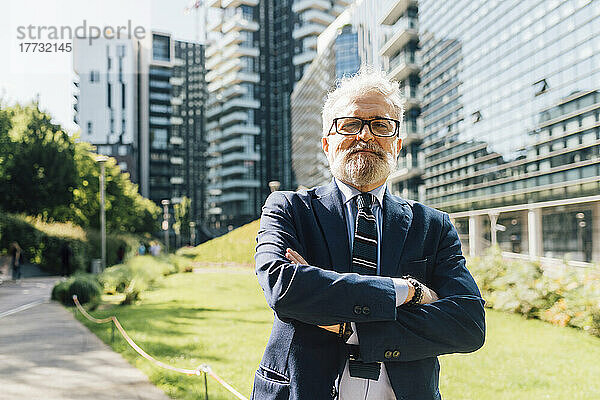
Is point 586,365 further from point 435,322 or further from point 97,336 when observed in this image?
point 97,336

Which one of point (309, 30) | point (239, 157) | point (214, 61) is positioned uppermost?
point (309, 30)

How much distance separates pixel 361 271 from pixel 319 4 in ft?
317

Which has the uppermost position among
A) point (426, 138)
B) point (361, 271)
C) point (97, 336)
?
point (426, 138)

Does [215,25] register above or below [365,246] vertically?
above

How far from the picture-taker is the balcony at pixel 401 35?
137 ft

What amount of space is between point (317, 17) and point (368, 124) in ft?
314

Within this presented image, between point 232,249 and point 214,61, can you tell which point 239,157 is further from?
point 232,249

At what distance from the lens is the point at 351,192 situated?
7.34 ft

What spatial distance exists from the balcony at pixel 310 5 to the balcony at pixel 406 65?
5248 centimetres

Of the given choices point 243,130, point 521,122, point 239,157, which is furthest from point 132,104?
point 521,122

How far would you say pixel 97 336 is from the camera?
10758 mm

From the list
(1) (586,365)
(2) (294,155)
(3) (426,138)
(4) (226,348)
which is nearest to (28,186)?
(3) (426,138)

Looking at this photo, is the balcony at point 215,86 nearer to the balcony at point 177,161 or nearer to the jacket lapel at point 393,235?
the balcony at point 177,161

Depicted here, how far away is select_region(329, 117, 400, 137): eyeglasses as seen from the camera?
223 centimetres
